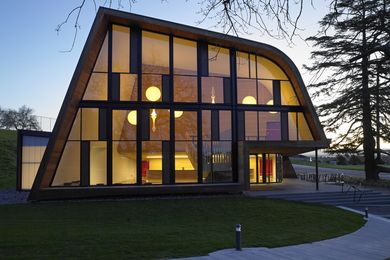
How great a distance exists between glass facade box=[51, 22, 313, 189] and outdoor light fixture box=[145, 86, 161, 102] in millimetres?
57

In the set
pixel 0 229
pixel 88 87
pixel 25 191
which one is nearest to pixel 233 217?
pixel 0 229

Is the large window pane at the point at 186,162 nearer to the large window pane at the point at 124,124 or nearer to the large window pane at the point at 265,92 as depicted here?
the large window pane at the point at 124,124

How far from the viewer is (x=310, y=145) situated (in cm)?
2583

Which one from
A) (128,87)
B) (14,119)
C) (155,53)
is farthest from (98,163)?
(14,119)

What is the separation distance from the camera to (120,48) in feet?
80.3

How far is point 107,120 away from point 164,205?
623 cm

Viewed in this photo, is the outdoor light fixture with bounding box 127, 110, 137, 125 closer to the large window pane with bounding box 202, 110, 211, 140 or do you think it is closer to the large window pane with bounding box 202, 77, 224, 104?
the large window pane with bounding box 202, 110, 211, 140

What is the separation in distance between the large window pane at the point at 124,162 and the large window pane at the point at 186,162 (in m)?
2.39

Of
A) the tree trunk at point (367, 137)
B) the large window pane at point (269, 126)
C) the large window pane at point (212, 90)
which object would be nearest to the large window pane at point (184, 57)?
the large window pane at point (212, 90)

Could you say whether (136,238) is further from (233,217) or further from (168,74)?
(168,74)

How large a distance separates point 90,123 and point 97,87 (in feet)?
6.65

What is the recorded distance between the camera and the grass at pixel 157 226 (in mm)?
10492

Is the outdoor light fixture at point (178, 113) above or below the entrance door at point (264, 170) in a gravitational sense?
above

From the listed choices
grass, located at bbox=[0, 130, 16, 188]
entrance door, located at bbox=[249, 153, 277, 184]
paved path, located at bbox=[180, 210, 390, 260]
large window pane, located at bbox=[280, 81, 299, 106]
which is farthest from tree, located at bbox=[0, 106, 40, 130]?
paved path, located at bbox=[180, 210, 390, 260]
